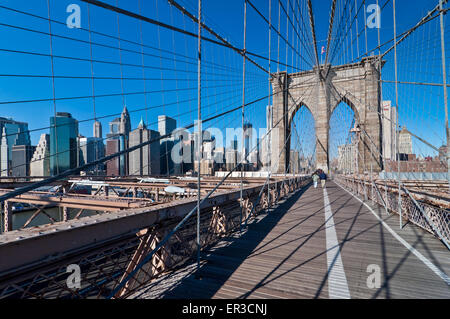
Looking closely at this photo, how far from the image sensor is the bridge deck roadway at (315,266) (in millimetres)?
2828

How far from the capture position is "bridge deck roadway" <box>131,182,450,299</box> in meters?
2.83

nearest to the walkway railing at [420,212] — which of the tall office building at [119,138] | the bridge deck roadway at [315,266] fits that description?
the bridge deck roadway at [315,266]

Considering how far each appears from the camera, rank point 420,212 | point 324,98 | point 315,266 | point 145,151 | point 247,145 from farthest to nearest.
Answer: point 324,98 < point 145,151 < point 247,145 < point 420,212 < point 315,266

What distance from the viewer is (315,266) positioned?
351 cm

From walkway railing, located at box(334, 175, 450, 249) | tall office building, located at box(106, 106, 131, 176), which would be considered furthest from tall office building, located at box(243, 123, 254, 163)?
walkway railing, located at box(334, 175, 450, 249)

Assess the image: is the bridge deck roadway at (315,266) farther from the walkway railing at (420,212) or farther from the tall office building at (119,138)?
the tall office building at (119,138)

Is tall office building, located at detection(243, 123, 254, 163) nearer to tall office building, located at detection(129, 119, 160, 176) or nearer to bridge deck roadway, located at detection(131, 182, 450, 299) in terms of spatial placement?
bridge deck roadway, located at detection(131, 182, 450, 299)

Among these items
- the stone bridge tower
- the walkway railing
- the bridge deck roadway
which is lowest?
the bridge deck roadway

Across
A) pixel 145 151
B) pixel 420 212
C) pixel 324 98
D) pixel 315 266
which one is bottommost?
pixel 315 266

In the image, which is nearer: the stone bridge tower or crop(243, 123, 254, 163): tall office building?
crop(243, 123, 254, 163): tall office building

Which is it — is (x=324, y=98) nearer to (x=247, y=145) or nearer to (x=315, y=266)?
(x=247, y=145)

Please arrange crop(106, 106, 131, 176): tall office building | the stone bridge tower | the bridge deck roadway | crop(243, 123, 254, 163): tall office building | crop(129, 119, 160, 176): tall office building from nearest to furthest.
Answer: the bridge deck roadway, crop(243, 123, 254, 163): tall office building, crop(106, 106, 131, 176): tall office building, crop(129, 119, 160, 176): tall office building, the stone bridge tower

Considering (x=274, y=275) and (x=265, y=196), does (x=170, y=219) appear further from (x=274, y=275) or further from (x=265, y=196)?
(x=265, y=196)

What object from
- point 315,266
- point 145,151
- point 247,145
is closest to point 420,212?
point 315,266
